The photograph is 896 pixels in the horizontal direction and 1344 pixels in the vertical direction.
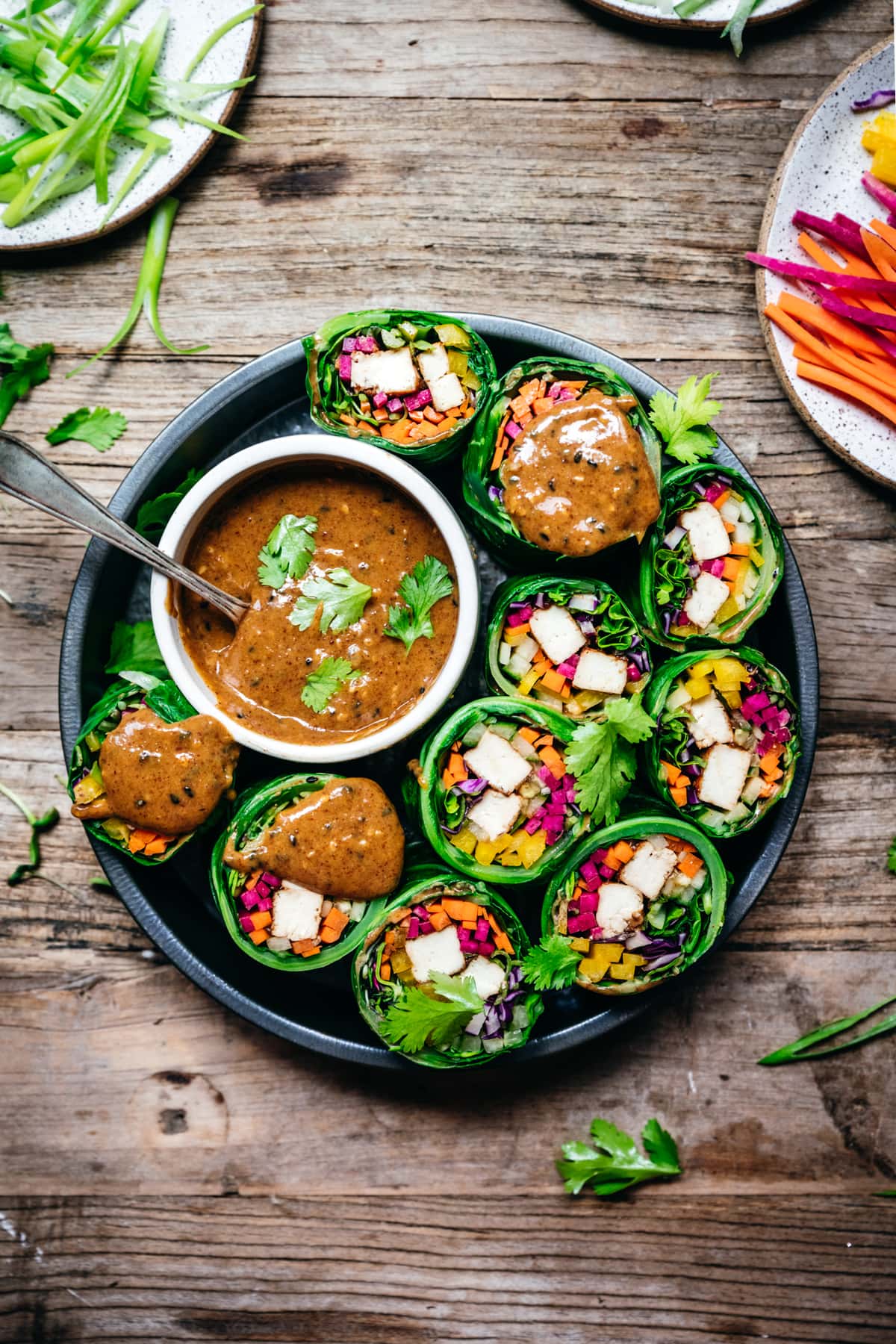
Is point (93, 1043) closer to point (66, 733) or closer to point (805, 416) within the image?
point (66, 733)

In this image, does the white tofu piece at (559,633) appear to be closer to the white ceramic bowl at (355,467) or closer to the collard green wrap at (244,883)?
the white ceramic bowl at (355,467)

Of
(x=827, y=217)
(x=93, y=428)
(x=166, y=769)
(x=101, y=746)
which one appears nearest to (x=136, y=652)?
(x=101, y=746)

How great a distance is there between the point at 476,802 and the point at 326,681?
38 centimetres

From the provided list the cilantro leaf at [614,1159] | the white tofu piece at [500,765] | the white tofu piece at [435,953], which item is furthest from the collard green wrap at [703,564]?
the cilantro leaf at [614,1159]

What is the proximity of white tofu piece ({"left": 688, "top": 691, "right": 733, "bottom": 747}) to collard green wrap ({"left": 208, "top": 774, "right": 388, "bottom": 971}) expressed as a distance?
0.73m

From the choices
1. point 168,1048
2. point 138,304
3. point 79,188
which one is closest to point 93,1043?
point 168,1048

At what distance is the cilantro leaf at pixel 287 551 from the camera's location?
6.14 ft

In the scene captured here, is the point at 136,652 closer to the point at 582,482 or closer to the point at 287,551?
the point at 287,551

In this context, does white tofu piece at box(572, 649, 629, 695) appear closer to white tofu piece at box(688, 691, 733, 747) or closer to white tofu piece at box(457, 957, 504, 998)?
white tofu piece at box(688, 691, 733, 747)

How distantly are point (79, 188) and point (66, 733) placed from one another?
4.32ft

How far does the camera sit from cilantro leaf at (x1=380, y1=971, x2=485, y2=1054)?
6.18 feet

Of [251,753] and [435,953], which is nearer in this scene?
[435,953]

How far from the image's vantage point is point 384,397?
192 centimetres

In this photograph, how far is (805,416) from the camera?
7.45ft
